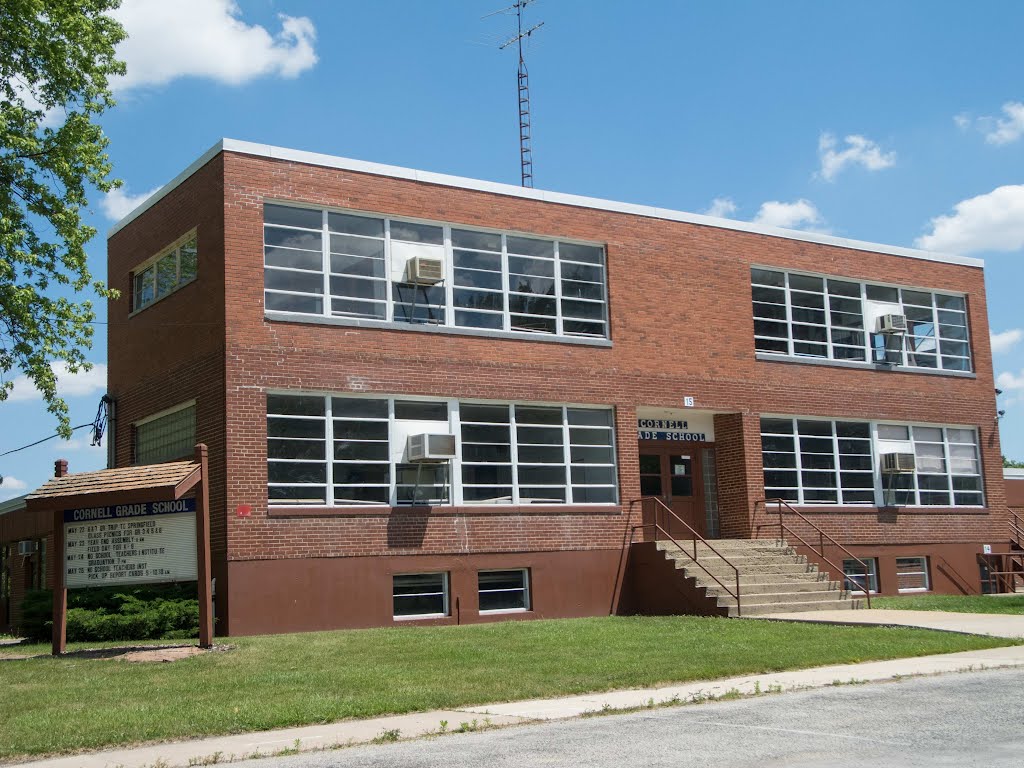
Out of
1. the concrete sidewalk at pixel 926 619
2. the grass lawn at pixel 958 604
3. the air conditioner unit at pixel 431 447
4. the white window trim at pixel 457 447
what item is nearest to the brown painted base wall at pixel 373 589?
the white window trim at pixel 457 447

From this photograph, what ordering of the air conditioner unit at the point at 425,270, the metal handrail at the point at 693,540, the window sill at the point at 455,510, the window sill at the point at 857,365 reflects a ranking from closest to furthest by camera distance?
the window sill at the point at 455,510 < the metal handrail at the point at 693,540 < the air conditioner unit at the point at 425,270 < the window sill at the point at 857,365

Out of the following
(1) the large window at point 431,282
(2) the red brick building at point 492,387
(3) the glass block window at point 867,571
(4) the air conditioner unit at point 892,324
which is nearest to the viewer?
(2) the red brick building at point 492,387

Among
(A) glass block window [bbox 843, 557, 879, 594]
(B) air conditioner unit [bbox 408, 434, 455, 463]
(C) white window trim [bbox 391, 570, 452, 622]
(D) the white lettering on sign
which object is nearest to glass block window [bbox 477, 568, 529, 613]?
(C) white window trim [bbox 391, 570, 452, 622]

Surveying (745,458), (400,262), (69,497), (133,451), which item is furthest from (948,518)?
Answer: (69,497)

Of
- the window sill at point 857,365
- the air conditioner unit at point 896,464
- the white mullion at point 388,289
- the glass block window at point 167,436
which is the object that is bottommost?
the air conditioner unit at point 896,464

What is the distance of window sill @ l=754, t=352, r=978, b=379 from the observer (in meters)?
26.2

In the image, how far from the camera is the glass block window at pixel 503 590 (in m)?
21.8

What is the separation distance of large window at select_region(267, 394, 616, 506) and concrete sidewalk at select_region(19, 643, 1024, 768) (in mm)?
9380

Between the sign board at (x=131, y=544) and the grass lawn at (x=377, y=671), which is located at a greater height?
the sign board at (x=131, y=544)

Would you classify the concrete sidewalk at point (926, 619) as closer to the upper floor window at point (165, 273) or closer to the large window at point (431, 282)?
the large window at point (431, 282)

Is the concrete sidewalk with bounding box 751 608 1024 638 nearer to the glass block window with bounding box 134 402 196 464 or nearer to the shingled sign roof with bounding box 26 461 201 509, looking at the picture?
the shingled sign roof with bounding box 26 461 201 509

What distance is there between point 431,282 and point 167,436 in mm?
5928

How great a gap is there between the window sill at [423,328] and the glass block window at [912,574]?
9.42 meters

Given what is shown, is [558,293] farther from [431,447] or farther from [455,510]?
[455,510]
